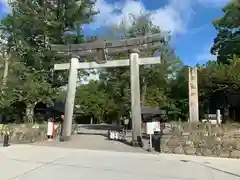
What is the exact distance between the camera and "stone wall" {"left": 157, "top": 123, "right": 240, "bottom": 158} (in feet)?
34.0

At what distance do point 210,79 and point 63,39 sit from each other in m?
14.4

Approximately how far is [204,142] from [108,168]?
503 centimetres

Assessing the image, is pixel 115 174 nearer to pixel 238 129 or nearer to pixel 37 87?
pixel 238 129

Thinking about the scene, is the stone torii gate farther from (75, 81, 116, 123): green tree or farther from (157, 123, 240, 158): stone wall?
(75, 81, 116, 123): green tree

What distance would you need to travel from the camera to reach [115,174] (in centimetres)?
688

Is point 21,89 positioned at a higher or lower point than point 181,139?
higher

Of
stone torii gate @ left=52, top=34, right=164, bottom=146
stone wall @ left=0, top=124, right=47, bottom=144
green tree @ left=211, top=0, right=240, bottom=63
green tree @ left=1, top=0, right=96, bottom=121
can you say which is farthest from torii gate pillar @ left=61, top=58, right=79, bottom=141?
green tree @ left=211, top=0, right=240, bottom=63

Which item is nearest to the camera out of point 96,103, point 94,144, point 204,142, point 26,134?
point 204,142

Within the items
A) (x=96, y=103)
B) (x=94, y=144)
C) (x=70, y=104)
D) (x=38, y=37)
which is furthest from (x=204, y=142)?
(x=96, y=103)

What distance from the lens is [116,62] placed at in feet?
52.6

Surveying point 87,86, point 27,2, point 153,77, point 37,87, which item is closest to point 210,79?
point 153,77

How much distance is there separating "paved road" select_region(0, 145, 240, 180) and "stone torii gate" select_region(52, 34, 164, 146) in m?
4.84

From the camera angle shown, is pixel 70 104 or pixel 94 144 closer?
pixel 94 144

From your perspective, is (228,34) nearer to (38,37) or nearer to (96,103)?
(96,103)
